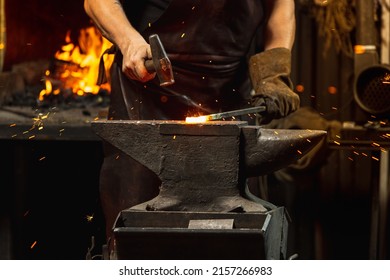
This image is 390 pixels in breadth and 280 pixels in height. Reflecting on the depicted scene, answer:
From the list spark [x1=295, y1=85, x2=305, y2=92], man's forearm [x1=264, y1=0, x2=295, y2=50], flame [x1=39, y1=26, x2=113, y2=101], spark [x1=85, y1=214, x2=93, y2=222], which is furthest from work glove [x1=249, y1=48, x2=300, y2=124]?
flame [x1=39, y1=26, x2=113, y2=101]

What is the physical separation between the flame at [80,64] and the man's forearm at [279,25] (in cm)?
194

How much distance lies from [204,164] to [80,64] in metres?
2.83

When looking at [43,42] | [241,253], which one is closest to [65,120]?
[43,42]

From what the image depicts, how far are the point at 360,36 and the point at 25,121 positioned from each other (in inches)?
64.1

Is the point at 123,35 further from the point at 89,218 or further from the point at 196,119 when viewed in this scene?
the point at 89,218

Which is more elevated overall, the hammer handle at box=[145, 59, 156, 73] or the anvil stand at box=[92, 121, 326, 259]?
the hammer handle at box=[145, 59, 156, 73]

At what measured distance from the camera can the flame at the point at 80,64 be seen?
559 centimetres

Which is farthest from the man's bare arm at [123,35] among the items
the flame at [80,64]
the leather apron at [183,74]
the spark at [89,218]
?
the flame at [80,64]

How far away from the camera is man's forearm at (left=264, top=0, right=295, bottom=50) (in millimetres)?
3746

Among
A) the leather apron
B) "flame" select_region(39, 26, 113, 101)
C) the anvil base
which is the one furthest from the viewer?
"flame" select_region(39, 26, 113, 101)

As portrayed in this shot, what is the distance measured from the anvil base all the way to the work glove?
573mm

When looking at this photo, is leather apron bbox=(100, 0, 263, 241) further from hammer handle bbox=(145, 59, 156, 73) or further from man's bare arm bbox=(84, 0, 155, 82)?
hammer handle bbox=(145, 59, 156, 73)

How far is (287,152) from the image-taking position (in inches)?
121

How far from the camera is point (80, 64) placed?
573 cm
